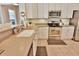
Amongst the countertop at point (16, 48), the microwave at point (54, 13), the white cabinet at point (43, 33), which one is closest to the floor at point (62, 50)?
the white cabinet at point (43, 33)

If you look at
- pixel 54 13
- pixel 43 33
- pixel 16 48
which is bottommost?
pixel 43 33

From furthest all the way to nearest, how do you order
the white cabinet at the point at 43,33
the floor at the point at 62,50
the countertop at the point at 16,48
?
the white cabinet at the point at 43,33 < the floor at the point at 62,50 < the countertop at the point at 16,48

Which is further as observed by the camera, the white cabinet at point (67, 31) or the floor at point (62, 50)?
the white cabinet at point (67, 31)

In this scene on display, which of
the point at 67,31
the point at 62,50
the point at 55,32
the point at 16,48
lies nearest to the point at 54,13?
the point at 55,32

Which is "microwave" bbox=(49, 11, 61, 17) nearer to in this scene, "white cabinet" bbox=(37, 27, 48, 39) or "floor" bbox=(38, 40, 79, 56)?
"white cabinet" bbox=(37, 27, 48, 39)

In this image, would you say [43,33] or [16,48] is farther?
[43,33]

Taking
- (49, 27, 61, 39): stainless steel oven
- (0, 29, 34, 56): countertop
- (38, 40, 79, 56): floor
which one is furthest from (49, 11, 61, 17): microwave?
(0, 29, 34, 56): countertop

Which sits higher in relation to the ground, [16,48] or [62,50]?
[16,48]

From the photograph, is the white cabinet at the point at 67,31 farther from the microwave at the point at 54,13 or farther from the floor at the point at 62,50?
the floor at the point at 62,50

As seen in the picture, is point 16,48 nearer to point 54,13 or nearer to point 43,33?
point 43,33

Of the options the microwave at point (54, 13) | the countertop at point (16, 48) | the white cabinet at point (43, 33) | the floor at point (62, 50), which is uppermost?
the microwave at point (54, 13)

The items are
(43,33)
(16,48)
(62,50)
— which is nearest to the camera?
(16,48)

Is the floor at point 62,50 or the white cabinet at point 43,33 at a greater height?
the white cabinet at point 43,33

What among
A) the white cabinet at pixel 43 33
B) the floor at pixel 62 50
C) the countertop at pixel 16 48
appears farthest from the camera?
the white cabinet at pixel 43 33
